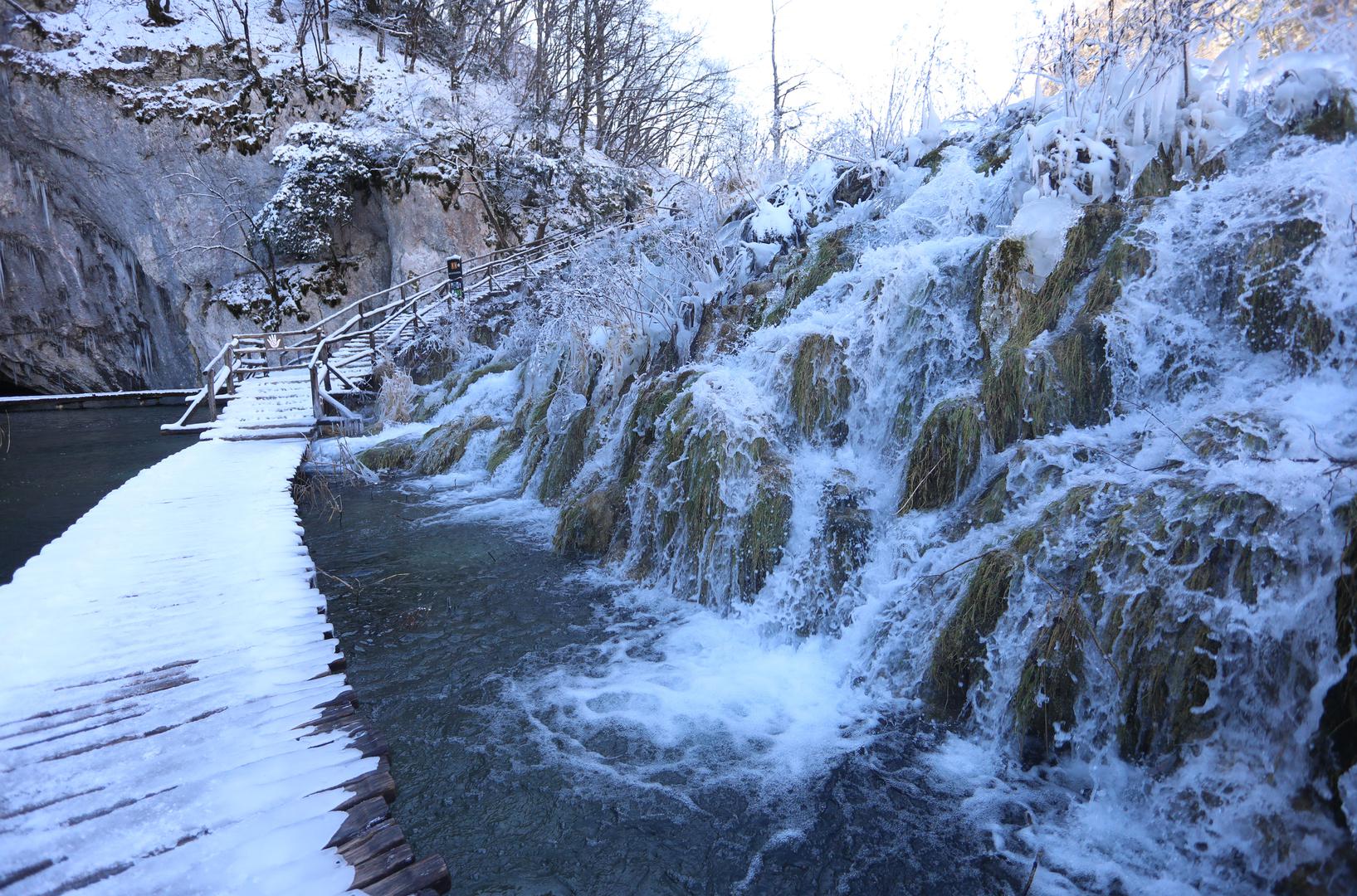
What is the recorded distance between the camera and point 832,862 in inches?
127

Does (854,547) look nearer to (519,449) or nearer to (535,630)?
(535,630)

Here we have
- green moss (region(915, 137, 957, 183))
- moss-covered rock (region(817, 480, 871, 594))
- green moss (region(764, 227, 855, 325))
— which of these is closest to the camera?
moss-covered rock (region(817, 480, 871, 594))

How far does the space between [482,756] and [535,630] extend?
1.56 meters

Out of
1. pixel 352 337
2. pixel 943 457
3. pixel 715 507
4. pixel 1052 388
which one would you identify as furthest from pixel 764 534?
pixel 352 337

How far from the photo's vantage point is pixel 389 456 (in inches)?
435

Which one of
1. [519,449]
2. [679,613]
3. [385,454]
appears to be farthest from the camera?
[385,454]

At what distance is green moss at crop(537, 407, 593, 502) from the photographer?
8.63 m

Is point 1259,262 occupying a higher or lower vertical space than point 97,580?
higher

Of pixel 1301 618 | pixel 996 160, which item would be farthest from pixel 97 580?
pixel 996 160

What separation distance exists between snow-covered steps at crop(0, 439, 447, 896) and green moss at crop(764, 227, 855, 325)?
5085 mm

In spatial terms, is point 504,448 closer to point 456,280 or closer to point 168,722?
point 168,722

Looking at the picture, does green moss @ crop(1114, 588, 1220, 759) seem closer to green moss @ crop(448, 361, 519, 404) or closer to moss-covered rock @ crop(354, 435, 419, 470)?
moss-covered rock @ crop(354, 435, 419, 470)

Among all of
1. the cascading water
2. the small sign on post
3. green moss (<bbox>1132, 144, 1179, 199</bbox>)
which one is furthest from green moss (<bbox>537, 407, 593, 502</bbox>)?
the small sign on post

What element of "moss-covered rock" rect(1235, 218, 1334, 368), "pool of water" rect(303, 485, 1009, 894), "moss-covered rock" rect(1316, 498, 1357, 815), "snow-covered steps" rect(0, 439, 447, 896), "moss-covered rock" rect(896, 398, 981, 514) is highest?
"moss-covered rock" rect(1235, 218, 1334, 368)
